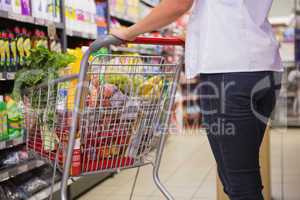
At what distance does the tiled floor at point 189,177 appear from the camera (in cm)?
327

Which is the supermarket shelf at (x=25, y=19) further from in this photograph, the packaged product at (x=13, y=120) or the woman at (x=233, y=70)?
the woman at (x=233, y=70)

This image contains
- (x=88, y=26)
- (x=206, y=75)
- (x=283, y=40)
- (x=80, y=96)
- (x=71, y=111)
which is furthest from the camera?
(x=283, y=40)

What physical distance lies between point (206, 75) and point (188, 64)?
9cm

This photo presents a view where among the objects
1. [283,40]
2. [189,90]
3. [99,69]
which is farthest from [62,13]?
→ [283,40]

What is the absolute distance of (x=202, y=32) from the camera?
1487mm

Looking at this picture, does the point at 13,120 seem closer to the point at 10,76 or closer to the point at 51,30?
the point at 10,76

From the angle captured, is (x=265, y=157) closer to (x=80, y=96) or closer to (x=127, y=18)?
(x=80, y=96)

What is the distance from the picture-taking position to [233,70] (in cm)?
144

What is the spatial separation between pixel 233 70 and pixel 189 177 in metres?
2.48

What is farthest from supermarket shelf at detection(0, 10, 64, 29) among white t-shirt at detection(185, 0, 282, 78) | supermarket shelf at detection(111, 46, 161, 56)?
white t-shirt at detection(185, 0, 282, 78)

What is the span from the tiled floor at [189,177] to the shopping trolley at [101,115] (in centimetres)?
129

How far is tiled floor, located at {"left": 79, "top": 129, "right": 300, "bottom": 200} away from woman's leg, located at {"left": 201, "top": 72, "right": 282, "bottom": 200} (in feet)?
5.65

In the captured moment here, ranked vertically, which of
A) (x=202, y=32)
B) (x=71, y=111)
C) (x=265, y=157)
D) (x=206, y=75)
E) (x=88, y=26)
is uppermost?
(x=88, y=26)

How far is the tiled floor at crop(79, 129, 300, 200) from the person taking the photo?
10.7 ft
